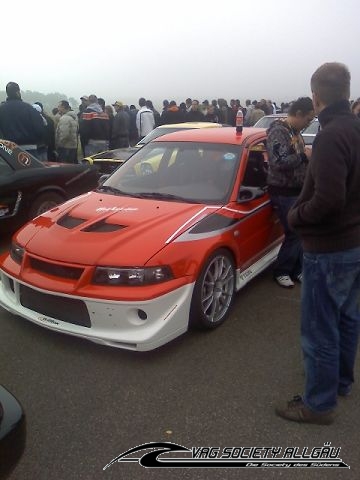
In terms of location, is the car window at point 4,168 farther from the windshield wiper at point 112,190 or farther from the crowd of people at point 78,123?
the crowd of people at point 78,123

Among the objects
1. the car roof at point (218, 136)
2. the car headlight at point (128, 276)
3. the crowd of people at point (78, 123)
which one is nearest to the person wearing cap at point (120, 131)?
the crowd of people at point (78, 123)

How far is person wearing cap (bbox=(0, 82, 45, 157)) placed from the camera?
7.53 metres

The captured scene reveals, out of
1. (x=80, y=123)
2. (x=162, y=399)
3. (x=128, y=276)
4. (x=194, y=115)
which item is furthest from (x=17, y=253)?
(x=194, y=115)

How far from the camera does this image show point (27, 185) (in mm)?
5785

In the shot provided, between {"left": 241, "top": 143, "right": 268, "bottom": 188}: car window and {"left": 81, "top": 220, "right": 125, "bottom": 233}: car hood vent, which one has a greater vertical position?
{"left": 241, "top": 143, "right": 268, "bottom": 188}: car window

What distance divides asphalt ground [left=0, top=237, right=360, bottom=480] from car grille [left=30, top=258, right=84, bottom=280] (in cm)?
53

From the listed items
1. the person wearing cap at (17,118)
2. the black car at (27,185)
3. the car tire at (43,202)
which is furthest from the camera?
the person wearing cap at (17,118)

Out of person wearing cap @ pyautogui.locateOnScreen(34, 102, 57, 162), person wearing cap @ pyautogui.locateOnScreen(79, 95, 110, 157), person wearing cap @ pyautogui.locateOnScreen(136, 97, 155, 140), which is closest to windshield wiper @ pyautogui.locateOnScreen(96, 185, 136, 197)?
person wearing cap @ pyautogui.locateOnScreen(34, 102, 57, 162)

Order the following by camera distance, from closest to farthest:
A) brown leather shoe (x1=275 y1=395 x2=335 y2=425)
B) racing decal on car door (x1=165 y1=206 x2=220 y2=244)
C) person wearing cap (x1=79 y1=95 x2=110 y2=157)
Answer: brown leather shoe (x1=275 y1=395 x2=335 y2=425)
racing decal on car door (x1=165 y1=206 x2=220 y2=244)
person wearing cap (x1=79 y1=95 x2=110 y2=157)

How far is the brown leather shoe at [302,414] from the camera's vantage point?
8.52ft

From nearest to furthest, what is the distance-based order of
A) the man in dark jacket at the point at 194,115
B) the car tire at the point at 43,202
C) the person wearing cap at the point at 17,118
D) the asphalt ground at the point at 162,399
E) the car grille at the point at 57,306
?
1. the asphalt ground at the point at 162,399
2. the car grille at the point at 57,306
3. the car tire at the point at 43,202
4. the person wearing cap at the point at 17,118
5. the man in dark jacket at the point at 194,115

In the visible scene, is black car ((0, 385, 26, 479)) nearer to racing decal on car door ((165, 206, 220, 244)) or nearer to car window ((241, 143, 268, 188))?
racing decal on car door ((165, 206, 220, 244))

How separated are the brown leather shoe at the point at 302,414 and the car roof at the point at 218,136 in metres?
2.54

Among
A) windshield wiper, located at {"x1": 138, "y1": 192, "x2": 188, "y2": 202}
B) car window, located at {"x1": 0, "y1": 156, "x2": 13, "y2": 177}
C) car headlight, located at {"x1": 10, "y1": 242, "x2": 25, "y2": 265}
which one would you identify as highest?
car window, located at {"x1": 0, "y1": 156, "x2": 13, "y2": 177}
